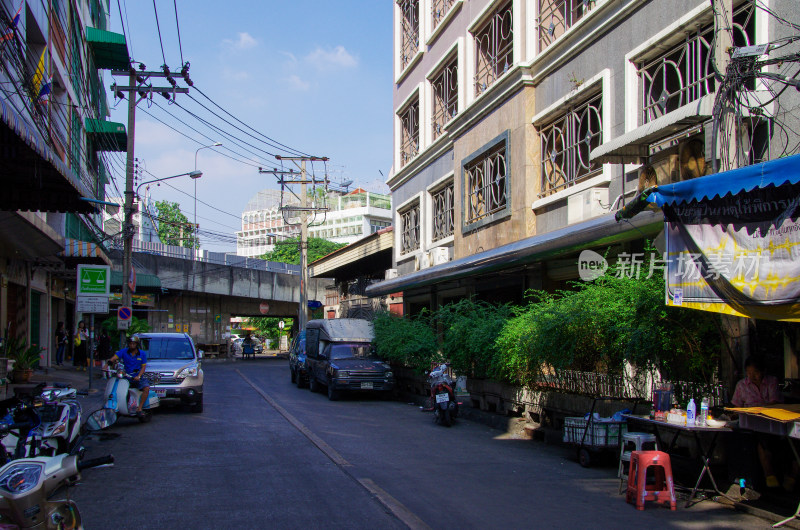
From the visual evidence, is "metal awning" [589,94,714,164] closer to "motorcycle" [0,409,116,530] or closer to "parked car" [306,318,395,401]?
"motorcycle" [0,409,116,530]

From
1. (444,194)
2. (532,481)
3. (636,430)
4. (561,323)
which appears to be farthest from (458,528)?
(444,194)

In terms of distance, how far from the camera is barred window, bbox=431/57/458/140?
75.6 ft

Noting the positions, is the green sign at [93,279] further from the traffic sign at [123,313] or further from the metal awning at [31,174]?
the metal awning at [31,174]

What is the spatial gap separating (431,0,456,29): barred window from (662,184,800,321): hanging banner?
17326 mm

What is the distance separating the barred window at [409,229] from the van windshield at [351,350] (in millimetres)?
7252

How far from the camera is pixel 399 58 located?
94.4 feet

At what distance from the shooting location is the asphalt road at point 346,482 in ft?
21.0

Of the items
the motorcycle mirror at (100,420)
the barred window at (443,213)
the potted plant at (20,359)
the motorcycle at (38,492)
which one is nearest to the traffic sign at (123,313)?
the potted plant at (20,359)

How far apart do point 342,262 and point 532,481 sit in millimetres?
25330

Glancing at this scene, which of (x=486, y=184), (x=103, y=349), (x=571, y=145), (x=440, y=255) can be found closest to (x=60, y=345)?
(x=103, y=349)

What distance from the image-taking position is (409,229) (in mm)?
27109

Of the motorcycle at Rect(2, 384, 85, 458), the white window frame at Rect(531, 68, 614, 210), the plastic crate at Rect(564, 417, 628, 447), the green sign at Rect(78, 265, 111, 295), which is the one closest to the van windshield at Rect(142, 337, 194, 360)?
the green sign at Rect(78, 265, 111, 295)

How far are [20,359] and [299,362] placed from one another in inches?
345

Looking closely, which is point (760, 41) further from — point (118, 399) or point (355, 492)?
point (118, 399)
